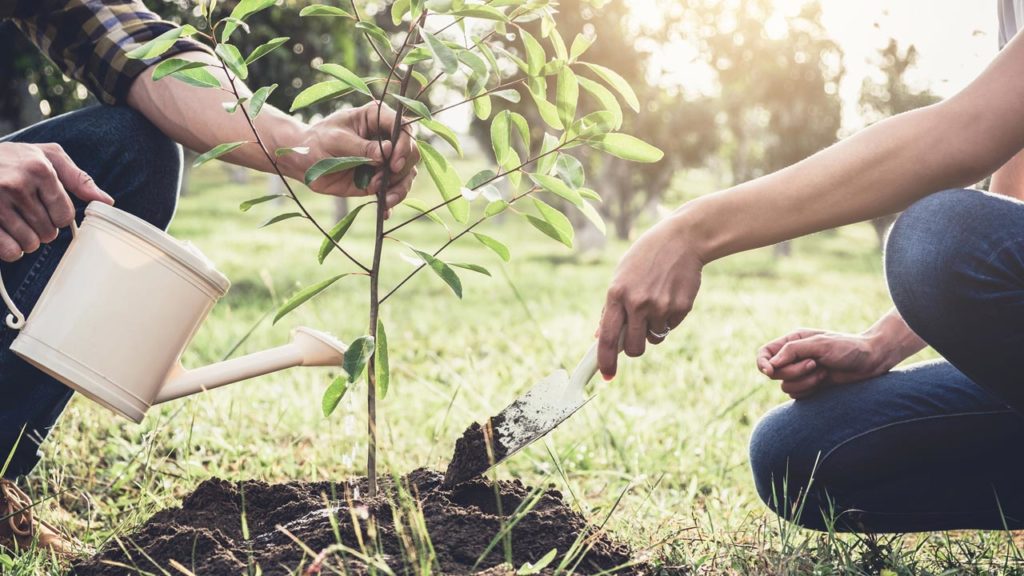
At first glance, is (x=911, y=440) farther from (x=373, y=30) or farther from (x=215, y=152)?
(x=215, y=152)

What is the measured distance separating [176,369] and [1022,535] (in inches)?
74.5

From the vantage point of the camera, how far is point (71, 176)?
149 centimetres

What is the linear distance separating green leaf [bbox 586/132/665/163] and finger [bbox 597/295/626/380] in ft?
0.75

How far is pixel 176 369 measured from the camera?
152cm

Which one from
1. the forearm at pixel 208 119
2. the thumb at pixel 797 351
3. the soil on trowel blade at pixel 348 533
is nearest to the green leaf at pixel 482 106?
the forearm at pixel 208 119

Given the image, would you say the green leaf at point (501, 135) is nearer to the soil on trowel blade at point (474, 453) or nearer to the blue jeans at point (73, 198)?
the soil on trowel blade at point (474, 453)

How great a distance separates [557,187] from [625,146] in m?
0.13

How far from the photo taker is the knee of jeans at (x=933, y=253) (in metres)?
1.37

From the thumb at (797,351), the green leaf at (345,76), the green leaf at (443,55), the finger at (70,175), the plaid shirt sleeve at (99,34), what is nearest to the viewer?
the green leaf at (443,55)

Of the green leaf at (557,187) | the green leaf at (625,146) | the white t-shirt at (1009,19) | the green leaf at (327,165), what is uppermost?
the white t-shirt at (1009,19)

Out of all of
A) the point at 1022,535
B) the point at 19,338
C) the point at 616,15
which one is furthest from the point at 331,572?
the point at 616,15

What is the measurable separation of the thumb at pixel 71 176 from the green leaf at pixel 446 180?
1.83 feet

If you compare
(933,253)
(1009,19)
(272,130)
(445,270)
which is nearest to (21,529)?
(272,130)

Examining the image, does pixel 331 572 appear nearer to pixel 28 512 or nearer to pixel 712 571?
pixel 712 571
